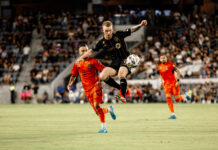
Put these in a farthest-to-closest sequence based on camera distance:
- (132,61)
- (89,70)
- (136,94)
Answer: (136,94)
(89,70)
(132,61)

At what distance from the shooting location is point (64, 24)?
141ft

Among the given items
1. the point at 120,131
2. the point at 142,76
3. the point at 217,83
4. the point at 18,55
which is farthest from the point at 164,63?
the point at 18,55

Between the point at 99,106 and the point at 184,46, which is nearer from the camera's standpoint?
the point at 99,106

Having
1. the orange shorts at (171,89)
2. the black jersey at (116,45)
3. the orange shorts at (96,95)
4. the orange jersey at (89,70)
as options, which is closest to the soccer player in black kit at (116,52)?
the black jersey at (116,45)

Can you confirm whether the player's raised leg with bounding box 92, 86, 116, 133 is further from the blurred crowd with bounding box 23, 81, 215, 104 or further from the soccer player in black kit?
the blurred crowd with bounding box 23, 81, 215, 104

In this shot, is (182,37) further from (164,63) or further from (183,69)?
(164,63)

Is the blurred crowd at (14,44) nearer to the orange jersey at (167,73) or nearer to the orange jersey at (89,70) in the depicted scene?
the orange jersey at (167,73)

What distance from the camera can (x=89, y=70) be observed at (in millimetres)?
12258

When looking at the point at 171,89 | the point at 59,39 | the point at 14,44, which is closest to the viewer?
the point at 171,89

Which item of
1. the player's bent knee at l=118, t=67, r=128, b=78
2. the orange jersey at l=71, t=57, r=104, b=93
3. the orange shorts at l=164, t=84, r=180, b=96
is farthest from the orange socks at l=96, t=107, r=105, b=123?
the orange shorts at l=164, t=84, r=180, b=96

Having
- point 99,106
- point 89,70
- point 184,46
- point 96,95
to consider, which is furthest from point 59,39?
point 99,106

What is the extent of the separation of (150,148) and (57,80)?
30366mm

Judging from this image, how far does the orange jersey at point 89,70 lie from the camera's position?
12180 millimetres

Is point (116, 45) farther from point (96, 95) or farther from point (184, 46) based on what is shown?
point (184, 46)
